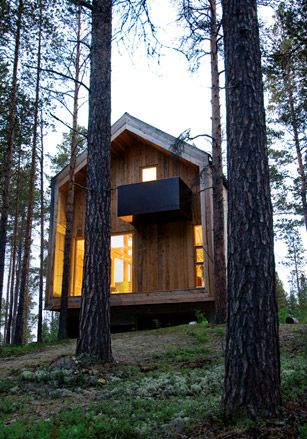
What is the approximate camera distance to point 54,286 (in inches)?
591

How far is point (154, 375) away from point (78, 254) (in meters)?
11.2

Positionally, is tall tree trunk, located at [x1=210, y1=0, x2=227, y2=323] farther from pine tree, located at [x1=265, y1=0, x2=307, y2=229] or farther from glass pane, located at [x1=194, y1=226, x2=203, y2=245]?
glass pane, located at [x1=194, y1=226, x2=203, y2=245]

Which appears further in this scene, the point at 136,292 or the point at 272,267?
the point at 136,292

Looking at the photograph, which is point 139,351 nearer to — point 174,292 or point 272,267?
point 272,267

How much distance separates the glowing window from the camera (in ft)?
52.4

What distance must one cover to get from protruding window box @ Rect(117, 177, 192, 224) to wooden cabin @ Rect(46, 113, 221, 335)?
0.03 metres

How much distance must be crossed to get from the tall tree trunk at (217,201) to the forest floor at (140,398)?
3.22 meters

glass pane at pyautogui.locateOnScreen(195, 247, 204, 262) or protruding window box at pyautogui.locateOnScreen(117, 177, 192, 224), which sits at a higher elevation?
protruding window box at pyautogui.locateOnScreen(117, 177, 192, 224)

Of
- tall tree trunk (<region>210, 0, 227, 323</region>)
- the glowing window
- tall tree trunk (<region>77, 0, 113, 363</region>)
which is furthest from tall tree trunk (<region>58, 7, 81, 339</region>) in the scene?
tall tree trunk (<region>77, 0, 113, 363</region>)

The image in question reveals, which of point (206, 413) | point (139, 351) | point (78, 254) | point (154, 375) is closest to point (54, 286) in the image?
point (78, 254)

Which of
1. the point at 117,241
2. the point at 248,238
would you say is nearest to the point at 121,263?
the point at 117,241

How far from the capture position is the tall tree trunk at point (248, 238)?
3.26 m

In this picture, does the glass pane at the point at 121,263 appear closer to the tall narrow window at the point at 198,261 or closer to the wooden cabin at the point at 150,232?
the wooden cabin at the point at 150,232

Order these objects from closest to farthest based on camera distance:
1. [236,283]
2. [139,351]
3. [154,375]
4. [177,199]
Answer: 1. [236,283]
2. [154,375]
3. [139,351]
4. [177,199]
